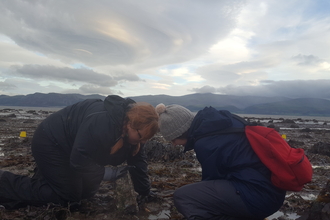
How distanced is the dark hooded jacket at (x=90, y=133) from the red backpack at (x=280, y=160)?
1473 mm

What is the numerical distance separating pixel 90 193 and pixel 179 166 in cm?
316

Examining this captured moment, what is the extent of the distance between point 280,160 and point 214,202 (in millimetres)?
837

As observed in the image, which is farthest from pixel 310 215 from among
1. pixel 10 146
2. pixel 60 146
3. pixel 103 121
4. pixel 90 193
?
pixel 10 146

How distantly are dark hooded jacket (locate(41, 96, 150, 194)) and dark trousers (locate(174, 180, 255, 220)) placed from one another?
106 cm

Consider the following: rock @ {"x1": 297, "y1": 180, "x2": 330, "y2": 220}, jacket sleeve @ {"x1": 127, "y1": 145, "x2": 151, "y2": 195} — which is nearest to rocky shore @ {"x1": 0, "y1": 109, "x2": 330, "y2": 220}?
rock @ {"x1": 297, "y1": 180, "x2": 330, "y2": 220}

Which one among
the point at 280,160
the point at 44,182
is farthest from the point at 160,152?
the point at 280,160

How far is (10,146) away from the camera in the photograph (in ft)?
A: 26.8

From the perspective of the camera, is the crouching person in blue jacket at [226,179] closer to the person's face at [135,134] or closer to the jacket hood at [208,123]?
the jacket hood at [208,123]

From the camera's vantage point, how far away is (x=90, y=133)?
8.77 ft

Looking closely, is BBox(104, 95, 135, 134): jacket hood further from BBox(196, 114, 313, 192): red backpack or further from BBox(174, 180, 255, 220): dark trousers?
BBox(196, 114, 313, 192): red backpack

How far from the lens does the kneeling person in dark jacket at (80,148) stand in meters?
2.70

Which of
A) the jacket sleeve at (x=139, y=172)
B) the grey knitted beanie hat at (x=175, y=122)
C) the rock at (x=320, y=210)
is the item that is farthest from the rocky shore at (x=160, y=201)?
the grey knitted beanie hat at (x=175, y=122)

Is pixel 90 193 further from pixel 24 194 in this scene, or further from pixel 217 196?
pixel 217 196

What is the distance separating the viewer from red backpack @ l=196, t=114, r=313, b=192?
7.36 feet
